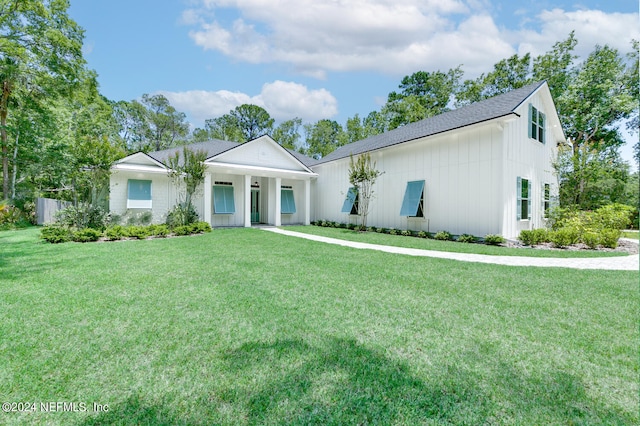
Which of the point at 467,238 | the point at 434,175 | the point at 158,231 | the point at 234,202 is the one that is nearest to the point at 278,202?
the point at 234,202

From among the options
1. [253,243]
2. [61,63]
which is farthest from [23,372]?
[61,63]

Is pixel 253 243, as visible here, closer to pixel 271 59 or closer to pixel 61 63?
pixel 271 59

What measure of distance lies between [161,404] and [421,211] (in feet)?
39.7

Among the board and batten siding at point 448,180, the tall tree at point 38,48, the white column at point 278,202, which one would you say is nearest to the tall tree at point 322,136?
the white column at point 278,202

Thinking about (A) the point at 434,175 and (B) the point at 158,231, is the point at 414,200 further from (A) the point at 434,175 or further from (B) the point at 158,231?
(B) the point at 158,231

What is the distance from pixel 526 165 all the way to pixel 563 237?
3.45 metres

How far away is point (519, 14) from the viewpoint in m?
11.4

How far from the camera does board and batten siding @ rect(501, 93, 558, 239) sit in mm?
10172

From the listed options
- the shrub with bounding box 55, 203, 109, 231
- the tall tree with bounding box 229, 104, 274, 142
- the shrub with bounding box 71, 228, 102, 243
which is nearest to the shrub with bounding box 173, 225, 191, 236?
the shrub with bounding box 71, 228, 102, 243

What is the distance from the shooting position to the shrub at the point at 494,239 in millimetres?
9500

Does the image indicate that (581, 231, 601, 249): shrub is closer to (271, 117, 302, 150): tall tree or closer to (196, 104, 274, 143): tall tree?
(271, 117, 302, 150): tall tree

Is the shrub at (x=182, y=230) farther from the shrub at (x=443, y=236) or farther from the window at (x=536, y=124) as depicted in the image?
the window at (x=536, y=124)

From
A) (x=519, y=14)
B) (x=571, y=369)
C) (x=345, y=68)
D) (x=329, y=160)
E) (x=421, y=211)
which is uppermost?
(x=345, y=68)

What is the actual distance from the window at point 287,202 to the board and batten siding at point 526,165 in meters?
12.0
